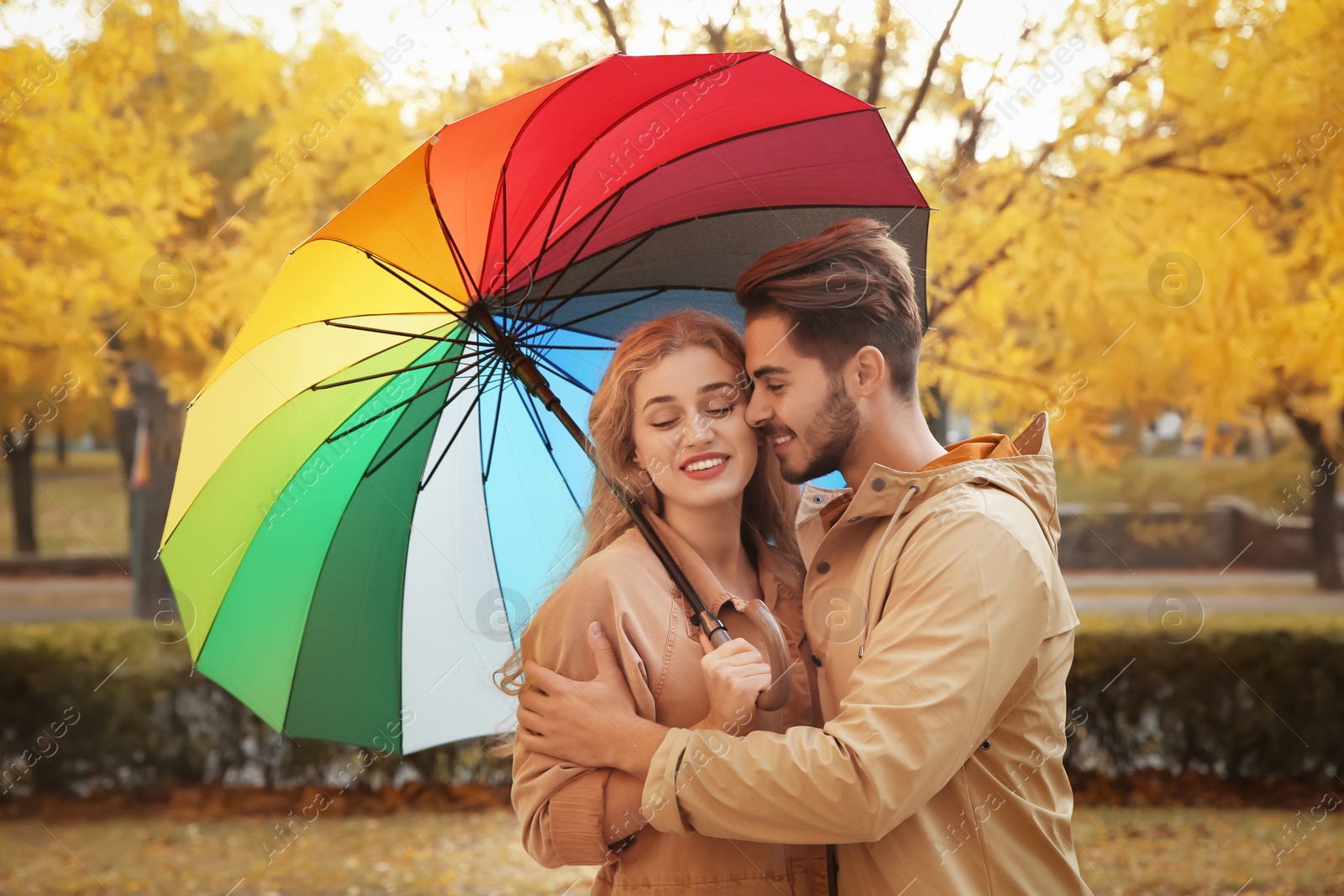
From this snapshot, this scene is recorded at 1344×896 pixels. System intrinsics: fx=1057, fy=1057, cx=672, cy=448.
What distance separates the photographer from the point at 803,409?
2.53 meters

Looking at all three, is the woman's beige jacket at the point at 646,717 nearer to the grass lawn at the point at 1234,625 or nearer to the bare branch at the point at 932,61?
the bare branch at the point at 932,61

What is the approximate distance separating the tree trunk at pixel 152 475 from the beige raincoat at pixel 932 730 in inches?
389

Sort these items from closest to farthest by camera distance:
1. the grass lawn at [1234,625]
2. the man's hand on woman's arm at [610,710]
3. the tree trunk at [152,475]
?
the man's hand on woman's arm at [610,710], the grass lawn at [1234,625], the tree trunk at [152,475]

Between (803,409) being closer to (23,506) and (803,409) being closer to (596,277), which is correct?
(596,277)

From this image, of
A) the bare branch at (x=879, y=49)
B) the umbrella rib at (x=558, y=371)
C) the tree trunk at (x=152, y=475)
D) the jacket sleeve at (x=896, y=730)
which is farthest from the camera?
the tree trunk at (x=152, y=475)

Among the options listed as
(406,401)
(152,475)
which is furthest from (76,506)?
(406,401)

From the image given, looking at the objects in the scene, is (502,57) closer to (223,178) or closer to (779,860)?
(779,860)

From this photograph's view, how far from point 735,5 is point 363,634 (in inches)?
144

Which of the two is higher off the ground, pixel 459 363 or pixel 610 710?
pixel 459 363

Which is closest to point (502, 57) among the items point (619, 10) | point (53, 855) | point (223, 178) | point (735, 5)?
point (619, 10)

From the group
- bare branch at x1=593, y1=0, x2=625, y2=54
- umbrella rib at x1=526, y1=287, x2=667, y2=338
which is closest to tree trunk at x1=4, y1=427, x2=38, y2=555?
bare branch at x1=593, y1=0, x2=625, y2=54

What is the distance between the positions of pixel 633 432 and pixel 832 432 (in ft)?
1.71

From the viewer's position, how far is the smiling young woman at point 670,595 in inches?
91.4

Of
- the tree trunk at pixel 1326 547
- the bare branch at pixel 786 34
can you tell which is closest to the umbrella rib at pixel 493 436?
the bare branch at pixel 786 34
